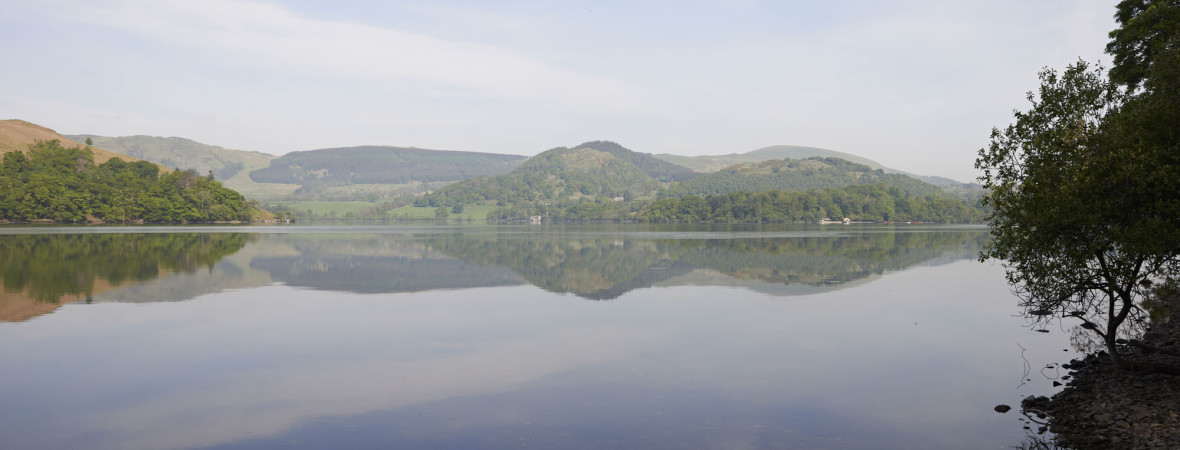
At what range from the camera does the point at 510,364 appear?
19.8 metres

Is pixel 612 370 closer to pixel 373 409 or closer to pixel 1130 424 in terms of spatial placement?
pixel 373 409

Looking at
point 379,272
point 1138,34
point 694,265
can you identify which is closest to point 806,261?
point 694,265

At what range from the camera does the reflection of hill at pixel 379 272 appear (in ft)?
136

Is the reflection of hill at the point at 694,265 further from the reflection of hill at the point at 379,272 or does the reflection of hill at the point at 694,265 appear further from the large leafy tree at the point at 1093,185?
the large leafy tree at the point at 1093,185

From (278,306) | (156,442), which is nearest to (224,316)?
(278,306)

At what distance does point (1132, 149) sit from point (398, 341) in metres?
21.5

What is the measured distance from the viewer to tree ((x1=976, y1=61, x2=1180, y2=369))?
50.7 ft

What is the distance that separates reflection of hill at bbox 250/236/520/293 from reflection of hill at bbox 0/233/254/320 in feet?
21.4

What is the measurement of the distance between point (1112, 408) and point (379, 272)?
145 feet

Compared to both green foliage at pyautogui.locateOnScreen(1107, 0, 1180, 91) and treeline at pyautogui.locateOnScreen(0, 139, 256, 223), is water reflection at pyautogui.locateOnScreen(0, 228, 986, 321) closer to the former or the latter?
green foliage at pyautogui.locateOnScreen(1107, 0, 1180, 91)

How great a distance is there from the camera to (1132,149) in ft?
51.4

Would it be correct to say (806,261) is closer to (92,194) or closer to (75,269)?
(75,269)

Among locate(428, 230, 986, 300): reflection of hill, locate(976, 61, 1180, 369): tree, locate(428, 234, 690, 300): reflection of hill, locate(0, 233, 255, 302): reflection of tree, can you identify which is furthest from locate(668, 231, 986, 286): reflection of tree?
locate(0, 233, 255, 302): reflection of tree

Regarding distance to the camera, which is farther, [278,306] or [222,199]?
[222,199]
